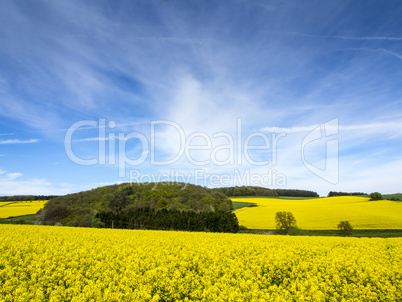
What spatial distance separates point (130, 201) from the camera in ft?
272

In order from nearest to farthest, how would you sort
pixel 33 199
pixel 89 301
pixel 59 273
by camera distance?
pixel 89 301 → pixel 59 273 → pixel 33 199

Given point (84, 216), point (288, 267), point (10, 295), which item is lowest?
point (84, 216)

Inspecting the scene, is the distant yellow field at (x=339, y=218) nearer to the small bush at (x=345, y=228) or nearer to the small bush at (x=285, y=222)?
the small bush at (x=285, y=222)

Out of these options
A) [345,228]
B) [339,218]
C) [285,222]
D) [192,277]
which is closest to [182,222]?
[285,222]

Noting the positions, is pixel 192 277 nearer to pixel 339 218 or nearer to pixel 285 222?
pixel 285 222

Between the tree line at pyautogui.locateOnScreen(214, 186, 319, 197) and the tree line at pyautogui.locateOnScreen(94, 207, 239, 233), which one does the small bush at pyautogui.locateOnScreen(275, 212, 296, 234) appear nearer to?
the tree line at pyautogui.locateOnScreen(94, 207, 239, 233)

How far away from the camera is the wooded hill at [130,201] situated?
69.8 metres

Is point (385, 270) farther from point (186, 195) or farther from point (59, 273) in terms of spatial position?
point (186, 195)

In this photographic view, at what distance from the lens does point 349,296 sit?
22.4 feet

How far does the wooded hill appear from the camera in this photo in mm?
69750

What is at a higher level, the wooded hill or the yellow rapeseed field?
the yellow rapeseed field

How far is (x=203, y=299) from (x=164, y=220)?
177ft

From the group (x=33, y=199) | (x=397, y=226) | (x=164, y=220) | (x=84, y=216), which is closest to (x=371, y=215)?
(x=397, y=226)

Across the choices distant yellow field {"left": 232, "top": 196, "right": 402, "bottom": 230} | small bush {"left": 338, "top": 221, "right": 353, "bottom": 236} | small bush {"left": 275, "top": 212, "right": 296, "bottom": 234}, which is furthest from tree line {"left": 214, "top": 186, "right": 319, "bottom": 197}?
small bush {"left": 338, "top": 221, "right": 353, "bottom": 236}
